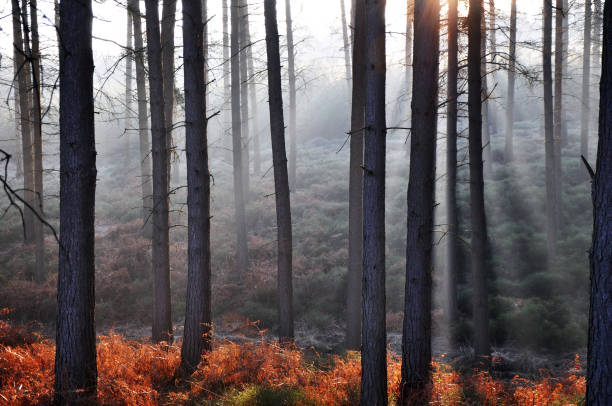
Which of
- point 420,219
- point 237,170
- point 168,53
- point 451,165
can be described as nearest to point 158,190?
point 168,53

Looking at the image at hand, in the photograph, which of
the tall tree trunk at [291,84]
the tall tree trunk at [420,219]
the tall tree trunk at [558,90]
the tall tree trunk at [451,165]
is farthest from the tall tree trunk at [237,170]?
the tall tree trunk at [558,90]

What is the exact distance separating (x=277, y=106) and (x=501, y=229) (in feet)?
38.0

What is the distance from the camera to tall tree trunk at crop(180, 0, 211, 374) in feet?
24.1

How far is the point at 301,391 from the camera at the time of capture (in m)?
5.78

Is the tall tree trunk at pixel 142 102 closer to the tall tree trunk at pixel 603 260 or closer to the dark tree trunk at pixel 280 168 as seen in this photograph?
the dark tree trunk at pixel 280 168

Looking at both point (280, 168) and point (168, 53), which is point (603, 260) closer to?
point (280, 168)

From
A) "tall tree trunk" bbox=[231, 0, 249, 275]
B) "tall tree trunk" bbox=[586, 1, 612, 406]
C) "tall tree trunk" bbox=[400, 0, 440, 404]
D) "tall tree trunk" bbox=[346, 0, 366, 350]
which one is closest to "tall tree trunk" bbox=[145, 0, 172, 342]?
"tall tree trunk" bbox=[346, 0, 366, 350]

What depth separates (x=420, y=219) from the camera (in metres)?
6.03

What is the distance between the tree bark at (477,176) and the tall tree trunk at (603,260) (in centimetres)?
557

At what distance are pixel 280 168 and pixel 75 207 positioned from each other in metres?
4.46

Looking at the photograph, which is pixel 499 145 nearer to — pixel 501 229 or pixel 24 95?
pixel 501 229

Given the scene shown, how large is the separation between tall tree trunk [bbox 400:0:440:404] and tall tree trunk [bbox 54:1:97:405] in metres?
4.40

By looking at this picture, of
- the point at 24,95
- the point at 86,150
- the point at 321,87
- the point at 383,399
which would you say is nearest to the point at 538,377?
the point at 383,399

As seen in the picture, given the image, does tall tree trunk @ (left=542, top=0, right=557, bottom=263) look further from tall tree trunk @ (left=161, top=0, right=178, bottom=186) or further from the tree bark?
tall tree trunk @ (left=161, top=0, right=178, bottom=186)
